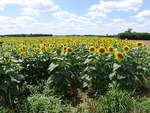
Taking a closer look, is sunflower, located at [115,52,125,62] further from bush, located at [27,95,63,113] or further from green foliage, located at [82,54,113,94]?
bush, located at [27,95,63,113]

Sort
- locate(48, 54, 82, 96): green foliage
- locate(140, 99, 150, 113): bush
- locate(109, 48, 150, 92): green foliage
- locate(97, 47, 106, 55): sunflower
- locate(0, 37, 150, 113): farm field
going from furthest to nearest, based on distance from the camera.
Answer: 1. locate(97, 47, 106, 55): sunflower
2. locate(48, 54, 82, 96): green foliage
3. locate(109, 48, 150, 92): green foliage
4. locate(0, 37, 150, 113): farm field
5. locate(140, 99, 150, 113): bush

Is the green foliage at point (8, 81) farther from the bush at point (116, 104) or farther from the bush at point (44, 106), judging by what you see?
the bush at point (116, 104)

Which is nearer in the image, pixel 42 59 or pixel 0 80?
pixel 0 80

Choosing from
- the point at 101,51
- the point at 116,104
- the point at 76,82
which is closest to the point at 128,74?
the point at 101,51

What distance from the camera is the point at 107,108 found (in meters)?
3.59

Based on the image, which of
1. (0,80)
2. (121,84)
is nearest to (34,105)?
(0,80)

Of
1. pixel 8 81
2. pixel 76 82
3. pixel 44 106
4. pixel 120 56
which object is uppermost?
pixel 120 56

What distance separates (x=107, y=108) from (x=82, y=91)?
4.14ft

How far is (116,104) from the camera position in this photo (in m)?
3.62

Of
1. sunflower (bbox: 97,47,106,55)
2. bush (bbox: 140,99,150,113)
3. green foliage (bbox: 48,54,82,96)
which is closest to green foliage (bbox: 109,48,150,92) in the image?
sunflower (bbox: 97,47,106,55)

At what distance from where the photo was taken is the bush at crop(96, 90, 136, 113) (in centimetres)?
357

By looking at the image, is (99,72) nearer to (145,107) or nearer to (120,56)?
(120,56)

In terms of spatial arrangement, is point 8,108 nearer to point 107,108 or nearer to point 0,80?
point 0,80

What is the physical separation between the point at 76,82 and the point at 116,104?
5.18ft
